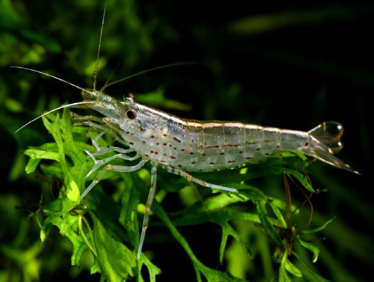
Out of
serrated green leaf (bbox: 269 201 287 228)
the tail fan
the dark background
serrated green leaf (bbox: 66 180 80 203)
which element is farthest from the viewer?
the dark background

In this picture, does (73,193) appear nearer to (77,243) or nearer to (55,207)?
(55,207)

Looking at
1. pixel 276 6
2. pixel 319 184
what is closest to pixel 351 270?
pixel 319 184

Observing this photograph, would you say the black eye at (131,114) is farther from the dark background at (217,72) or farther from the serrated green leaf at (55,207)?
the serrated green leaf at (55,207)

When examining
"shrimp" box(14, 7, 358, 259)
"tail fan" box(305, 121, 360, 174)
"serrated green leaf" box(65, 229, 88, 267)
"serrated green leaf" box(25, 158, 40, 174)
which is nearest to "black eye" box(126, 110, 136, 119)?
"shrimp" box(14, 7, 358, 259)

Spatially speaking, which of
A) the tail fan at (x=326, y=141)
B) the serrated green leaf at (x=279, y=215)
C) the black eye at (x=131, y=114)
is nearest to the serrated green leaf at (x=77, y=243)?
the serrated green leaf at (x=279, y=215)

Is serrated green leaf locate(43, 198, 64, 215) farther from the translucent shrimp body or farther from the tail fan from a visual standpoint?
the tail fan
